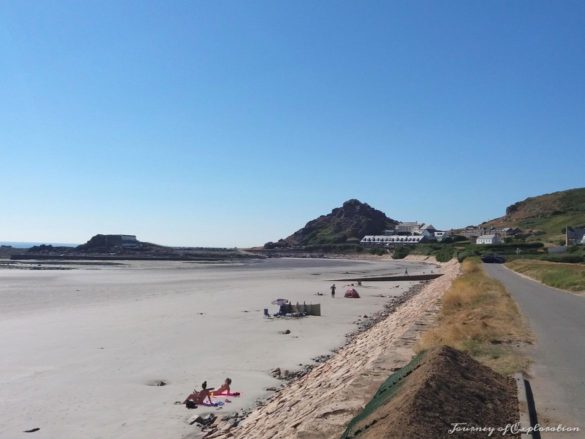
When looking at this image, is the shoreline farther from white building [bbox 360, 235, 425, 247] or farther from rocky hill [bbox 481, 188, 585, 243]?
white building [bbox 360, 235, 425, 247]

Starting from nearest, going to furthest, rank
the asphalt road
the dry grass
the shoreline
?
the asphalt road, the shoreline, the dry grass

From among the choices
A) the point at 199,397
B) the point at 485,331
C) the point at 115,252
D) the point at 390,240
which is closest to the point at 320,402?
the point at 199,397

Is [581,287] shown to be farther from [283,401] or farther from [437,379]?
[437,379]

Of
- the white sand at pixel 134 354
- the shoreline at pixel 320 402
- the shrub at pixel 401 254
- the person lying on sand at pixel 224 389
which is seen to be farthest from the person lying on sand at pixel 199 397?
the shrub at pixel 401 254

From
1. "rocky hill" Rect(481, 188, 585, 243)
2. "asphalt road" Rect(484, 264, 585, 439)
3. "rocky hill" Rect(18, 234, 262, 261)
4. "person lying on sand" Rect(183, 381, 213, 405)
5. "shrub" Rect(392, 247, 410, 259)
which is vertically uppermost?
"rocky hill" Rect(481, 188, 585, 243)

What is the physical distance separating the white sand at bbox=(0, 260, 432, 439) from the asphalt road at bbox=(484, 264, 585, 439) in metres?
5.99

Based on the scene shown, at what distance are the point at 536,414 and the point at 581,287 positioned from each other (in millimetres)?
23258

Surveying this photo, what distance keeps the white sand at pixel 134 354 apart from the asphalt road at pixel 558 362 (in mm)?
5986

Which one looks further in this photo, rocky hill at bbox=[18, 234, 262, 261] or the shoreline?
rocky hill at bbox=[18, 234, 262, 261]

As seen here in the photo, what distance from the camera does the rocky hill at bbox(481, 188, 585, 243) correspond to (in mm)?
136625

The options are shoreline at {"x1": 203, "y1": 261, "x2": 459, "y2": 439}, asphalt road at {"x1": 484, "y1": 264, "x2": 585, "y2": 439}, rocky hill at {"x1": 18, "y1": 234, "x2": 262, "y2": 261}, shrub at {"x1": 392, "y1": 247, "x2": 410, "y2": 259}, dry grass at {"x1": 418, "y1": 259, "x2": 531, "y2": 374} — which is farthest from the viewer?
shrub at {"x1": 392, "y1": 247, "x2": 410, "y2": 259}

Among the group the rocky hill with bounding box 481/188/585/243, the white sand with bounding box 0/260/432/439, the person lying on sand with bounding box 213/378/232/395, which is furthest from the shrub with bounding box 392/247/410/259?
the person lying on sand with bounding box 213/378/232/395

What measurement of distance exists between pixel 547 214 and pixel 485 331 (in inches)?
6811

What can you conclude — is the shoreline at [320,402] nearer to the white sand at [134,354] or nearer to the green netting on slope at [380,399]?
the green netting on slope at [380,399]
